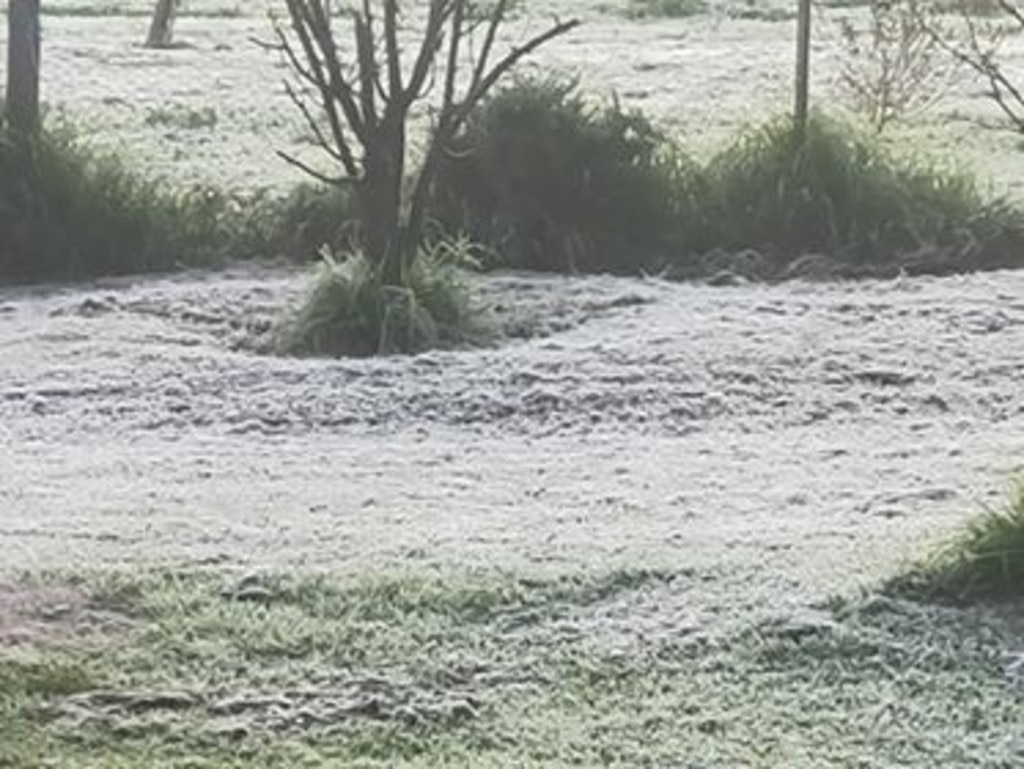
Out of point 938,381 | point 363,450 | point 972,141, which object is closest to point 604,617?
point 363,450

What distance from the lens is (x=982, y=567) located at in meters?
4.01

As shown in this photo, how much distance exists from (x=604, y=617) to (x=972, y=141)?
210 inches

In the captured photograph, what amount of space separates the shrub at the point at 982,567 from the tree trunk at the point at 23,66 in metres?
4.64

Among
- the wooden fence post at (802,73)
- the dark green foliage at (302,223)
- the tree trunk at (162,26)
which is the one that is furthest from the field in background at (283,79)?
the wooden fence post at (802,73)

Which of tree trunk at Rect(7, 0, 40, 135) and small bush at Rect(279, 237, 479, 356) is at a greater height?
tree trunk at Rect(7, 0, 40, 135)

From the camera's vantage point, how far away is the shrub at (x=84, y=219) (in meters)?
7.64

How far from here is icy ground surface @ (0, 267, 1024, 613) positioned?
438 cm

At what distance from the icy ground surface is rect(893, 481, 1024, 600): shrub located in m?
0.09

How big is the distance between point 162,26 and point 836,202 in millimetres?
2759

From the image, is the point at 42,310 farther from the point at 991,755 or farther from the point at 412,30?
the point at 991,755

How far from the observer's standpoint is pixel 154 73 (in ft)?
30.2

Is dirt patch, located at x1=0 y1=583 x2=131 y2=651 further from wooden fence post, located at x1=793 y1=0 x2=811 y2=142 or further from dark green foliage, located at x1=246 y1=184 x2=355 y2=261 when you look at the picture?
wooden fence post, located at x1=793 y1=0 x2=811 y2=142

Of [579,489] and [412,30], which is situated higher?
[412,30]

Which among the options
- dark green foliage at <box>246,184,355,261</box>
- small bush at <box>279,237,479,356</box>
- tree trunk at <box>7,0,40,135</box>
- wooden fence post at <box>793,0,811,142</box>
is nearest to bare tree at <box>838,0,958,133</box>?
wooden fence post at <box>793,0,811,142</box>
